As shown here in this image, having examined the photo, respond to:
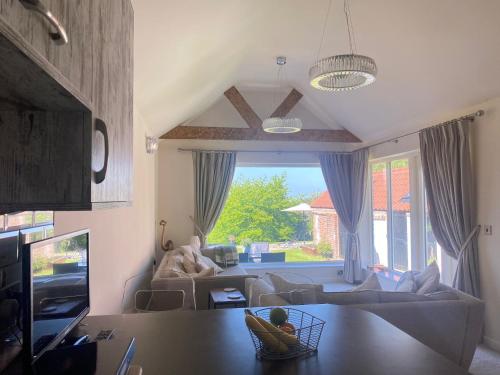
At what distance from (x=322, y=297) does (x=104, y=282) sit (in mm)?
1532

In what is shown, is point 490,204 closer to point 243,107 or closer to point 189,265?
point 189,265

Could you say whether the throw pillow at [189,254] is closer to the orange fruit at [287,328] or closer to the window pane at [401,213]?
the window pane at [401,213]

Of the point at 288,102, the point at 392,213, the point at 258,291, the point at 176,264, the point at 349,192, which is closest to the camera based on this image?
the point at 258,291

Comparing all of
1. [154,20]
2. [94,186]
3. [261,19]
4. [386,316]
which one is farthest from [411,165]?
[94,186]

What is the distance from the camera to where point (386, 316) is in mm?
2357

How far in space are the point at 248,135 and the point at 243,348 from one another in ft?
16.3

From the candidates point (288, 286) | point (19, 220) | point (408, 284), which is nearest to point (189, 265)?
point (288, 286)

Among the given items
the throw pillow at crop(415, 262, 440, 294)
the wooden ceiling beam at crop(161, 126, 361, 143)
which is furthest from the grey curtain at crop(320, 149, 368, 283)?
the throw pillow at crop(415, 262, 440, 294)

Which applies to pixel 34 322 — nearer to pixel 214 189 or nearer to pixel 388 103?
pixel 388 103

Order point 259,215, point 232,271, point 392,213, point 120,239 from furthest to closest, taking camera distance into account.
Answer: point 259,215, point 392,213, point 232,271, point 120,239

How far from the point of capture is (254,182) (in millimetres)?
6590

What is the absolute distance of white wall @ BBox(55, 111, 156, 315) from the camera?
222 centimetres

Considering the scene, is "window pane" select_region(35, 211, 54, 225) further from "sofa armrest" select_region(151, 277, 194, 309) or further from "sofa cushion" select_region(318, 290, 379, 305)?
"sofa armrest" select_region(151, 277, 194, 309)

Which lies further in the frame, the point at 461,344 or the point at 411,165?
the point at 411,165
